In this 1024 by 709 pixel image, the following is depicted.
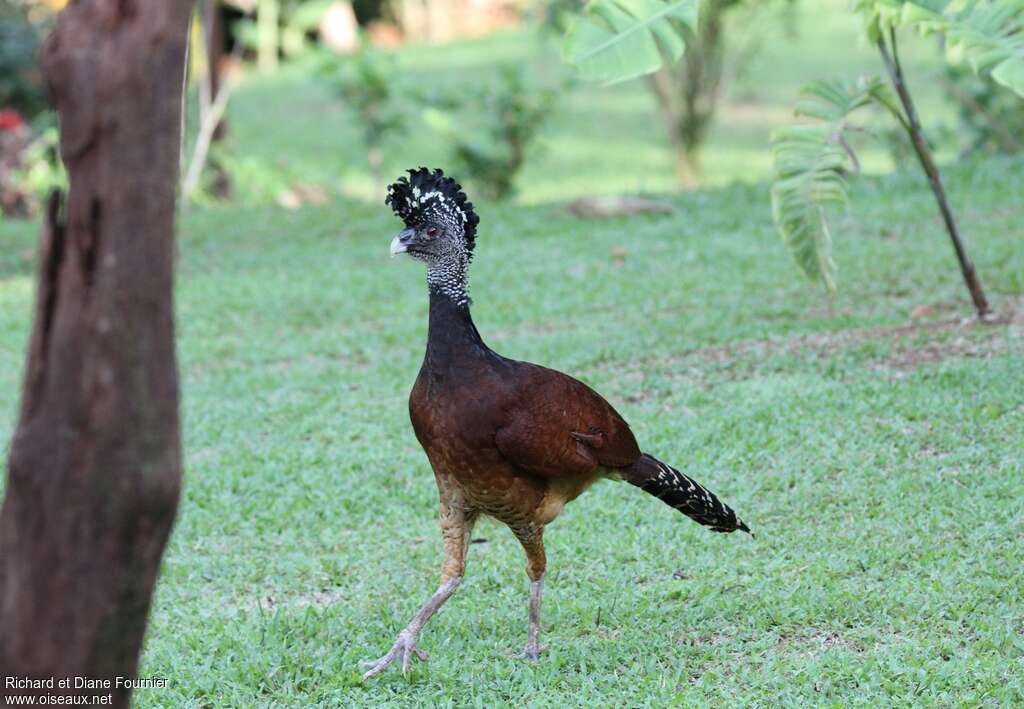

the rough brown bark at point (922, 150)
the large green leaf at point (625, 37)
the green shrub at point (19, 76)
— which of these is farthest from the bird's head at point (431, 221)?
the green shrub at point (19, 76)

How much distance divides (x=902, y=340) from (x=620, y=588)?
10.3 ft

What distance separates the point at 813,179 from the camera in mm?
6598

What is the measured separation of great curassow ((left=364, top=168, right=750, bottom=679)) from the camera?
434cm

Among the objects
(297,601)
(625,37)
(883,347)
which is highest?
(625,37)

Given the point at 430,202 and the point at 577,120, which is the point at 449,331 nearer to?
the point at 430,202

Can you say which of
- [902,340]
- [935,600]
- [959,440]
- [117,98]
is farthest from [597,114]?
[117,98]

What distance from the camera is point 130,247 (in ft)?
8.20

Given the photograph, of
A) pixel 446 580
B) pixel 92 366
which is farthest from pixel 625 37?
pixel 92 366

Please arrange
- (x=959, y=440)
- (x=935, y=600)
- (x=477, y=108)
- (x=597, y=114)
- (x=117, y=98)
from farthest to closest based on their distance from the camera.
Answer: (x=597, y=114)
(x=477, y=108)
(x=959, y=440)
(x=935, y=600)
(x=117, y=98)

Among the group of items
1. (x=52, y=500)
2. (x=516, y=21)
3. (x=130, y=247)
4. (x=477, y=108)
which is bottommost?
(x=52, y=500)

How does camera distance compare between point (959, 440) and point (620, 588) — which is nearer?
point (620, 588)

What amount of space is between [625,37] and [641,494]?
85.9 inches

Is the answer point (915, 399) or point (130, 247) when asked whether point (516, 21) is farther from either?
point (130, 247)

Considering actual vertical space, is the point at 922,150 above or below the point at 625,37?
below
